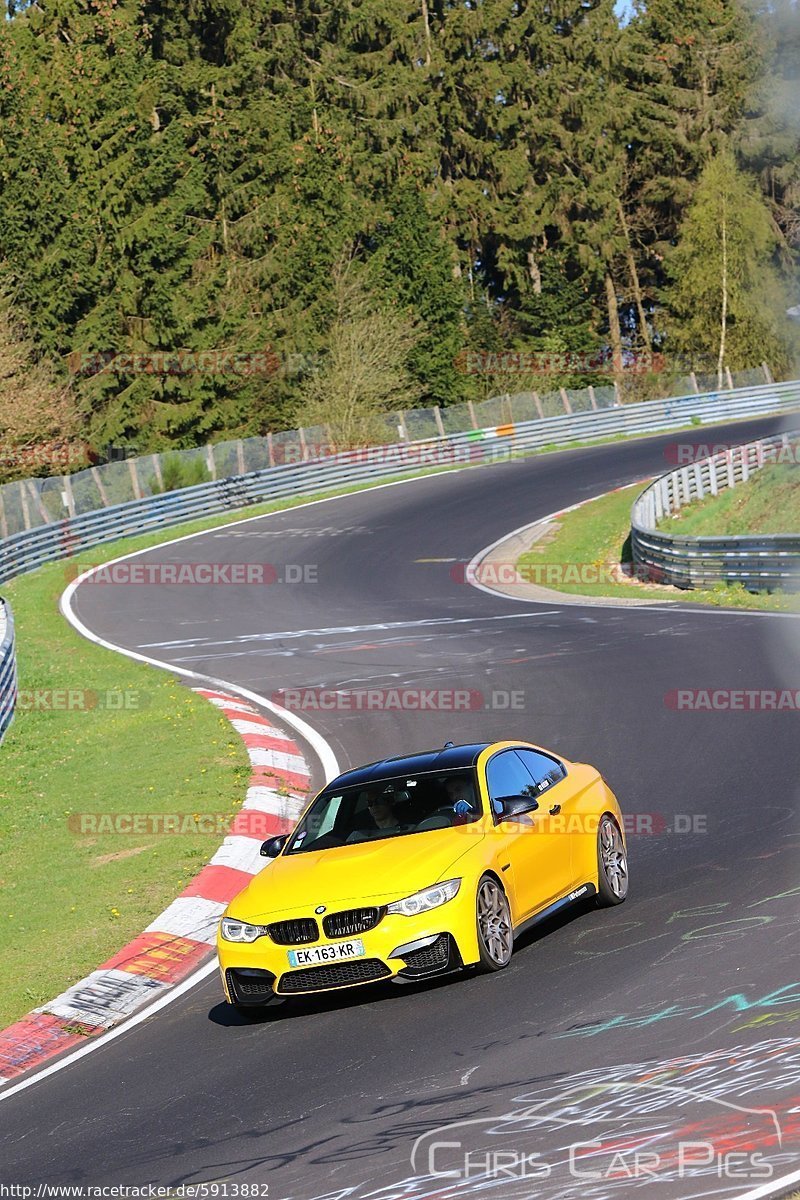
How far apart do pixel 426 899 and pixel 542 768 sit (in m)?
2.23

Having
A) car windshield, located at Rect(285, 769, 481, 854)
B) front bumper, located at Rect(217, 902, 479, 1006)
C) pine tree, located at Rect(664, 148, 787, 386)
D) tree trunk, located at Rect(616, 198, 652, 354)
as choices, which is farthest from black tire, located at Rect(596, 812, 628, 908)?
tree trunk, located at Rect(616, 198, 652, 354)

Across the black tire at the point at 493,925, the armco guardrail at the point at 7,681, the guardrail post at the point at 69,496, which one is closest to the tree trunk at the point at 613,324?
the guardrail post at the point at 69,496

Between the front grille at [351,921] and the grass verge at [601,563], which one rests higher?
the front grille at [351,921]

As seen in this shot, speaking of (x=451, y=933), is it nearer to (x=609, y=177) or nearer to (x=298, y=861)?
(x=298, y=861)

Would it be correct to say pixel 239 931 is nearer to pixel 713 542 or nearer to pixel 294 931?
pixel 294 931

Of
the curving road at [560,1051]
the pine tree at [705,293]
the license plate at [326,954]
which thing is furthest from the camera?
the pine tree at [705,293]

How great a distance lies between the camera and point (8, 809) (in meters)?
15.9

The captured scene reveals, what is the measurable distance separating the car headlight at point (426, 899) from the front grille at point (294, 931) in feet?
1.47

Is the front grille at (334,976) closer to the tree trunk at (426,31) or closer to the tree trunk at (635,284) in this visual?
the tree trunk at (426,31)

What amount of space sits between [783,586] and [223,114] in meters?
48.6

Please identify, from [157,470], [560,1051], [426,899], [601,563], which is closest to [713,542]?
[601,563]

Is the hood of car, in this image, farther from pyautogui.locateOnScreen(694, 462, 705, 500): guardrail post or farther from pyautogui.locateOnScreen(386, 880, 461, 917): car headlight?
pyautogui.locateOnScreen(694, 462, 705, 500): guardrail post

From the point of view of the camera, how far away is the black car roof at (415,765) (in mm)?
10445

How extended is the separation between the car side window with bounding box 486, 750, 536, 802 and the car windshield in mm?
167
